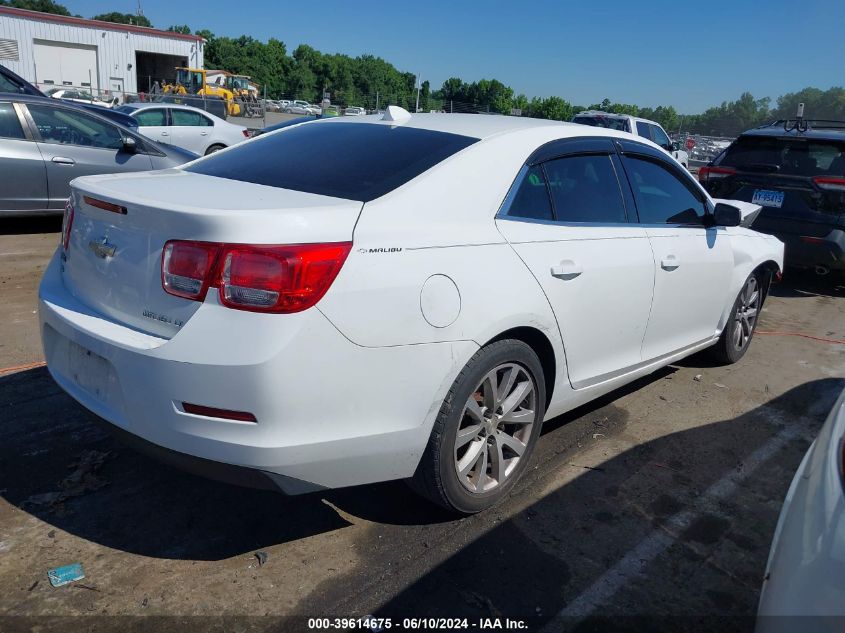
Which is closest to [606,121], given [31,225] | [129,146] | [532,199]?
[129,146]

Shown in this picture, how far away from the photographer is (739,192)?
7.72 m

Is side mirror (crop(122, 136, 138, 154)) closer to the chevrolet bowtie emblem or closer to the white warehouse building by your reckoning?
the chevrolet bowtie emblem

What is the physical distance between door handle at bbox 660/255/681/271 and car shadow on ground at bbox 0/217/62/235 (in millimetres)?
7017

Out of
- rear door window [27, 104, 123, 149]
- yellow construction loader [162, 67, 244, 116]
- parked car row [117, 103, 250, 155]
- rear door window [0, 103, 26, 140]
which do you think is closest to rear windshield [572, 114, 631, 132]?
parked car row [117, 103, 250, 155]

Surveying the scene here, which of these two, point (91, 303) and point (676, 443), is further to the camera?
point (676, 443)

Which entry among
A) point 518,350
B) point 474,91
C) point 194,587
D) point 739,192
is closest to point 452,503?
point 518,350

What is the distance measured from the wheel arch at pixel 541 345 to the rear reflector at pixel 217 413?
1.00 m

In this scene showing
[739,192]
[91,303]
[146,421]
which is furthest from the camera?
[739,192]

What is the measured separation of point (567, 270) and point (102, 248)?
1.97 m

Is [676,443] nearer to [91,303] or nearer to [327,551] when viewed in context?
[327,551]

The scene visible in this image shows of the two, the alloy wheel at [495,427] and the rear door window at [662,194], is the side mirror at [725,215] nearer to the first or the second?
the rear door window at [662,194]

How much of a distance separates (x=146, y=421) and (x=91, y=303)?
2.07ft

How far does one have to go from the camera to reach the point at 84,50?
47.7m

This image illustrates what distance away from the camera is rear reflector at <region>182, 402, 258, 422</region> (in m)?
2.25
